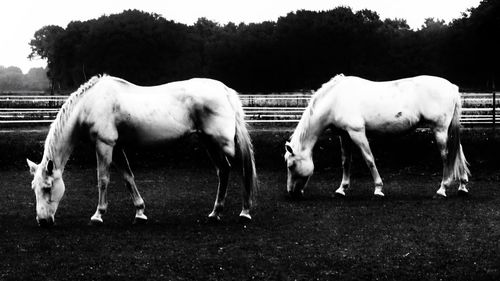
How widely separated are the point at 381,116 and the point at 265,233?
4559mm

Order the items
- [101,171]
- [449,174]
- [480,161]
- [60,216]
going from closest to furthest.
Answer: [101,171]
[60,216]
[449,174]
[480,161]

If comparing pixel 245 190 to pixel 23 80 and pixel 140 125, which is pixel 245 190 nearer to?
pixel 140 125

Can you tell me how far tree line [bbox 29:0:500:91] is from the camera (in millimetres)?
56053

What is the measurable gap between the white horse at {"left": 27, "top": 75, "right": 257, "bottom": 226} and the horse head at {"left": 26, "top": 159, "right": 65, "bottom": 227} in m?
0.01

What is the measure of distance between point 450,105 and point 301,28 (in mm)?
56066

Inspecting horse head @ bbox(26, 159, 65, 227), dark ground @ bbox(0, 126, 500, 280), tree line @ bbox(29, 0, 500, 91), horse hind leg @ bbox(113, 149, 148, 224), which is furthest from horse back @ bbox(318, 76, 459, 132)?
tree line @ bbox(29, 0, 500, 91)

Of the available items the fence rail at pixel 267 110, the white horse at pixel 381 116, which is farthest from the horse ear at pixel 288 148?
the fence rail at pixel 267 110

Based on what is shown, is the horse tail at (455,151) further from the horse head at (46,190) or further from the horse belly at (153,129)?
the horse head at (46,190)

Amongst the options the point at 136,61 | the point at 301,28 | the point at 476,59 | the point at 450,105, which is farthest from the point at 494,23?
the point at 450,105

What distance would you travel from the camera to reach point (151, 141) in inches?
401

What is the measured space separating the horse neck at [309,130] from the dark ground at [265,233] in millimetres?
1033

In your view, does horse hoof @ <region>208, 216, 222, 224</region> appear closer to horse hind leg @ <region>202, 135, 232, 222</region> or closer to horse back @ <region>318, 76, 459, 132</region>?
horse hind leg @ <region>202, 135, 232, 222</region>

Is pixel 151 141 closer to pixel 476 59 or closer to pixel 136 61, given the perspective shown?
pixel 476 59

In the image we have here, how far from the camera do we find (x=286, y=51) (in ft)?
214
